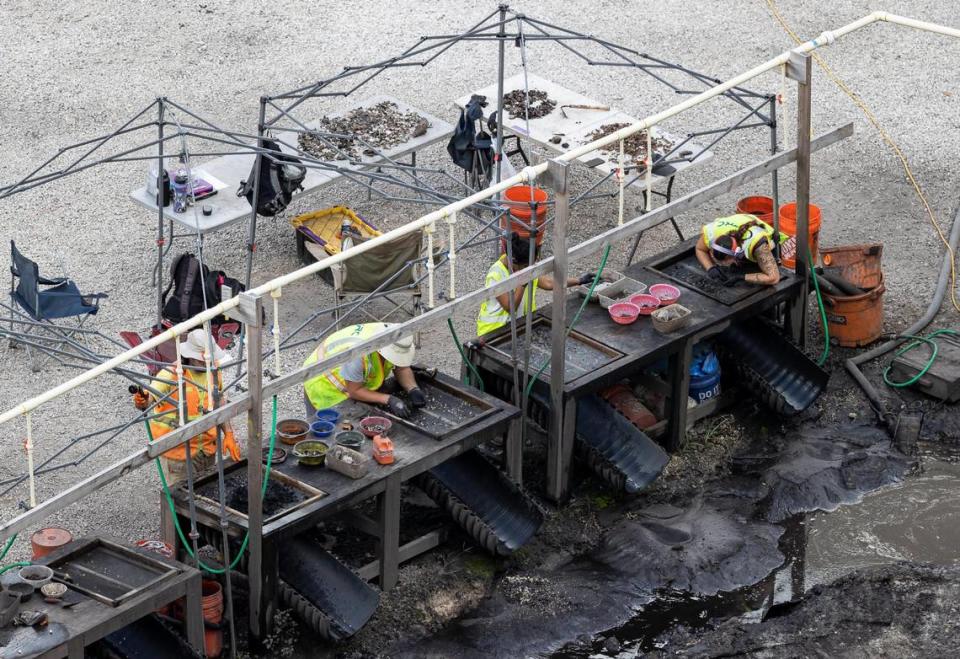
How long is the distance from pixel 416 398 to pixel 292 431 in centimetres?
86

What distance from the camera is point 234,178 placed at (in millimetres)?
14219

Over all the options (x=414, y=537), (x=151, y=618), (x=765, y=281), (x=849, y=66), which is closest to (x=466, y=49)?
(x=849, y=66)

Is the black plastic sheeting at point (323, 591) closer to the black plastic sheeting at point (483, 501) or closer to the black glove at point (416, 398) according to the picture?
the black plastic sheeting at point (483, 501)

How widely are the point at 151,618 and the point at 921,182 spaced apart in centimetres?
906

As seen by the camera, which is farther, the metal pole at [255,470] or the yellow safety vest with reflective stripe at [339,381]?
the yellow safety vest with reflective stripe at [339,381]

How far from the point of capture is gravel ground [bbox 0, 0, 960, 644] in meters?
14.0

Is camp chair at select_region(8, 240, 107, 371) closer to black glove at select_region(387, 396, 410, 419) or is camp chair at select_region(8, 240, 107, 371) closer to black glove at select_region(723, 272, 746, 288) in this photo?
black glove at select_region(387, 396, 410, 419)

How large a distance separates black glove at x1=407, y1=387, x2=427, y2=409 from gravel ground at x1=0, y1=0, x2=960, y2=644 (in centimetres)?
168

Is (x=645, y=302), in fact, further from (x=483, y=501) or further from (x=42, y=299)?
(x=42, y=299)

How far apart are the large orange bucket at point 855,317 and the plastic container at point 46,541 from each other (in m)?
6.37

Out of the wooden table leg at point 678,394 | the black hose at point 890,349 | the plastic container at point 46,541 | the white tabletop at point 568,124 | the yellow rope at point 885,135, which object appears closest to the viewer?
the plastic container at point 46,541

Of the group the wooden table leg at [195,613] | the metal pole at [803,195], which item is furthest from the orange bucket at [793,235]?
the wooden table leg at [195,613]

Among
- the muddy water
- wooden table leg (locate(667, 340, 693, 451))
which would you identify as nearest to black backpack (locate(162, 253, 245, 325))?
wooden table leg (locate(667, 340, 693, 451))

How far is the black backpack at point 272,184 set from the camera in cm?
1333
